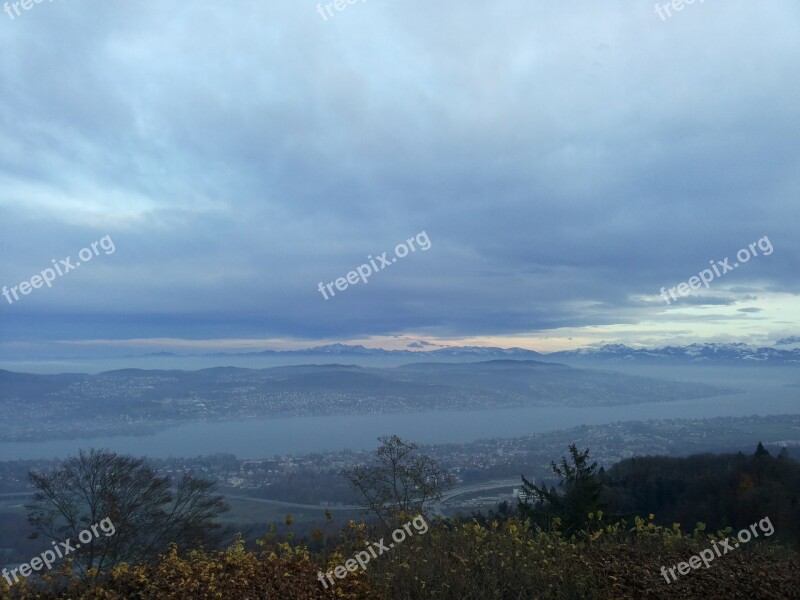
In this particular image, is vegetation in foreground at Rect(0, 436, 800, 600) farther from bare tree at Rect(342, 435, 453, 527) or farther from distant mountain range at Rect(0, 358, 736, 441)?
distant mountain range at Rect(0, 358, 736, 441)

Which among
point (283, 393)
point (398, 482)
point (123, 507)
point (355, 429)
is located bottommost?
point (355, 429)

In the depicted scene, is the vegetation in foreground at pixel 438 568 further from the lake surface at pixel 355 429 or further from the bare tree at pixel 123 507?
the lake surface at pixel 355 429

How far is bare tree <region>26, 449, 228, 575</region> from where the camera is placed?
868 centimetres

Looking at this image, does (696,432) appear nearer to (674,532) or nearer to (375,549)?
(674,532)

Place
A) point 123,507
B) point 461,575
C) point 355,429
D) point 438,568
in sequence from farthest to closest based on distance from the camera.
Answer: point 355,429, point 123,507, point 438,568, point 461,575

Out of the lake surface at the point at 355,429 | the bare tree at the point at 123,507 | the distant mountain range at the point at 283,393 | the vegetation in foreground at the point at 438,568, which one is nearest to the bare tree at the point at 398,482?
the vegetation in foreground at the point at 438,568

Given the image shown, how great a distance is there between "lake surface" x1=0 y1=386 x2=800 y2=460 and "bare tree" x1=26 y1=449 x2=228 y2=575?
12432 mm

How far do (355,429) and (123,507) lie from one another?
36.0 metres

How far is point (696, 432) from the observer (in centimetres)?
4931

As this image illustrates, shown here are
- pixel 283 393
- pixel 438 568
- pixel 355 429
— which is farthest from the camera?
pixel 283 393

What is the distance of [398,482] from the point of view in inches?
345

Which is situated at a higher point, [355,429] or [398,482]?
[398,482]

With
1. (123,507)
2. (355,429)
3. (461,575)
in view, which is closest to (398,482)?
(461,575)

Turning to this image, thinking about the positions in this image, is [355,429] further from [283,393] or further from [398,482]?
[398,482]
